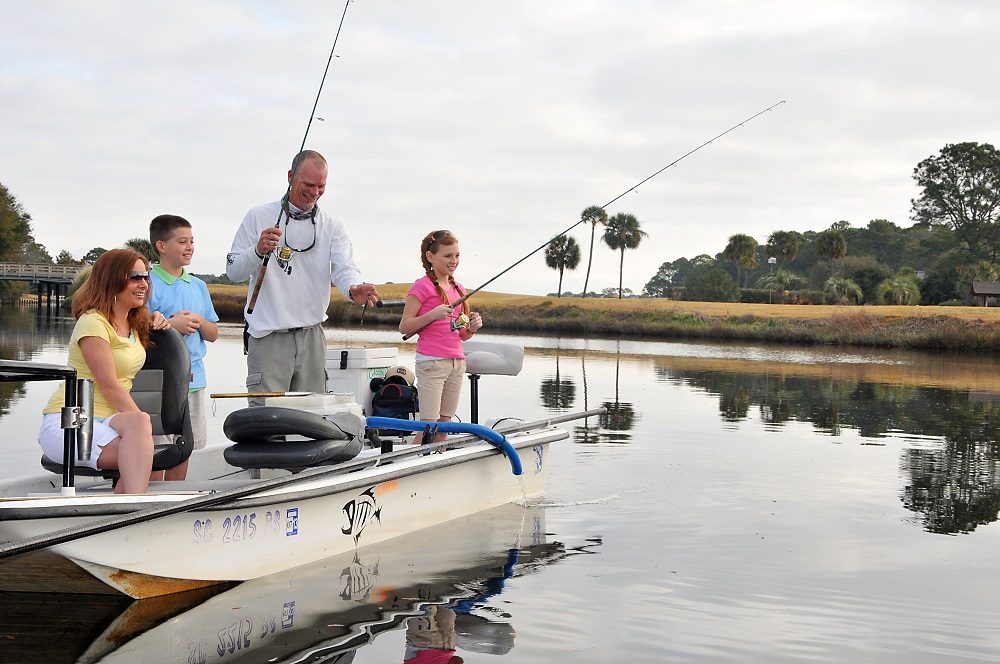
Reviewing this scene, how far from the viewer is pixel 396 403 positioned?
26.8 feet

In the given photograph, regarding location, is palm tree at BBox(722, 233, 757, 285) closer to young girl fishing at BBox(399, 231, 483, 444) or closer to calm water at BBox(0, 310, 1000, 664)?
calm water at BBox(0, 310, 1000, 664)

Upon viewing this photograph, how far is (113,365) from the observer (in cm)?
521

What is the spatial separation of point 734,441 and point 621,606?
758 centimetres

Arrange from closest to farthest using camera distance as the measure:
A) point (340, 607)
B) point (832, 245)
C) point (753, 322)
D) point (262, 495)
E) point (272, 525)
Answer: point (262, 495), point (340, 607), point (272, 525), point (753, 322), point (832, 245)

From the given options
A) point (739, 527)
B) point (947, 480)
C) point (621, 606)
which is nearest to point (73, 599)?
point (621, 606)

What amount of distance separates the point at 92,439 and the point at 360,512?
1.73m

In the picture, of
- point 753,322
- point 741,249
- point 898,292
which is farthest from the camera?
point 741,249

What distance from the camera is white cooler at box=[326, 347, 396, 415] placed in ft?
26.6

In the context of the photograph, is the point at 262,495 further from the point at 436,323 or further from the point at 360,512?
the point at 436,323

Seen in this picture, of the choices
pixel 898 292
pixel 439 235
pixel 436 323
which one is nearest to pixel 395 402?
pixel 436 323

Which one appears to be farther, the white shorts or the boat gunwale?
the white shorts

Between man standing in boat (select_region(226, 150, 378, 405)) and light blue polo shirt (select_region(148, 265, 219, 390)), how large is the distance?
0.30 metres

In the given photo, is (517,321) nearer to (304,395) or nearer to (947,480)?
(947,480)

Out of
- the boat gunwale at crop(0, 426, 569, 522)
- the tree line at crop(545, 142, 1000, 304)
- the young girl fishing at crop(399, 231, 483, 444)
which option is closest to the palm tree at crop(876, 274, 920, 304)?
the tree line at crop(545, 142, 1000, 304)
